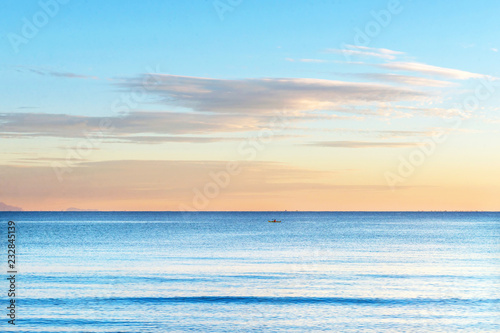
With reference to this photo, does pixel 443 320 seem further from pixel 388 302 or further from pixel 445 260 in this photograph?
pixel 445 260

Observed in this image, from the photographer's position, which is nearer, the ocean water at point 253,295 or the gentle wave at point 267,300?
the ocean water at point 253,295

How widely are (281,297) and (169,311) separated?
8709 mm

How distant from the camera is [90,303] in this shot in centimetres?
4203

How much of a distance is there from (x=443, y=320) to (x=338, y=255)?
41.9 m

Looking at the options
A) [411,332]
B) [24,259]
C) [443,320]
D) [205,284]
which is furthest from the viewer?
[24,259]

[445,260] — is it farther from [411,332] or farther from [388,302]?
[411,332]

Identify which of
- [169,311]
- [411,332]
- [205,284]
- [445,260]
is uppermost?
[445,260]

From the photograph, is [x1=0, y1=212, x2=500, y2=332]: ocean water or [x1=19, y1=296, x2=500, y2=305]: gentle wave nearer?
[x1=0, y1=212, x2=500, y2=332]: ocean water

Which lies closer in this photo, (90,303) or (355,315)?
(355,315)

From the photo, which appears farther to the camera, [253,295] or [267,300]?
[253,295]

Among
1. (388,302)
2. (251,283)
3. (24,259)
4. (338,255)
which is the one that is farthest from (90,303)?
(338,255)

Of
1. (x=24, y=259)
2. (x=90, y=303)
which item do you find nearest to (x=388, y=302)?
(x=90, y=303)

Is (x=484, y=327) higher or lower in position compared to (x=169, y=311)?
lower

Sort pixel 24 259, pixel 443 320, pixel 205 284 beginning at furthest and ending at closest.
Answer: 1. pixel 24 259
2. pixel 205 284
3. pixel 443 320
